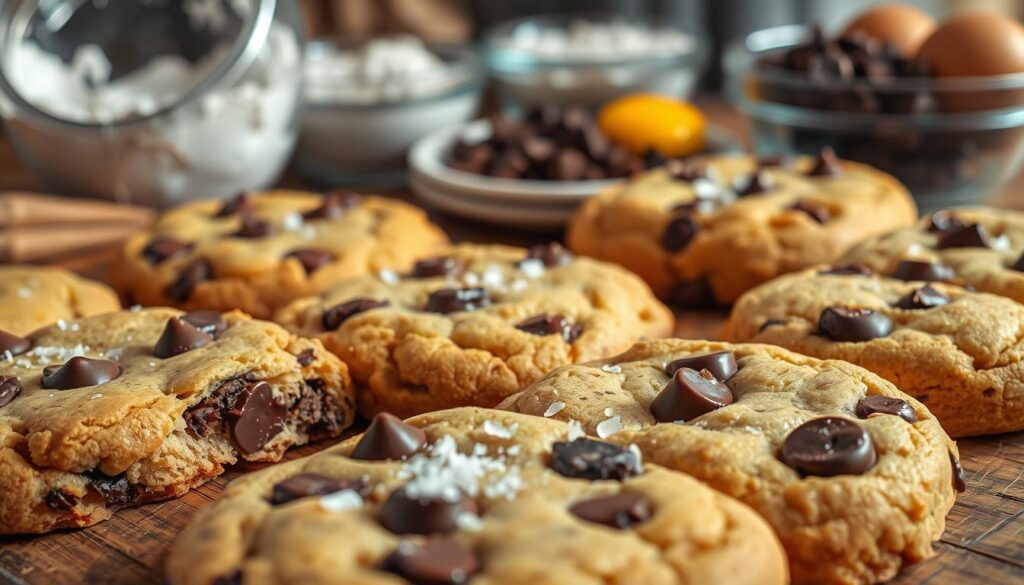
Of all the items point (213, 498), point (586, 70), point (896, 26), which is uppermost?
point (896, 26)

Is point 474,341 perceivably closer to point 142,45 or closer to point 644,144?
point 644,144

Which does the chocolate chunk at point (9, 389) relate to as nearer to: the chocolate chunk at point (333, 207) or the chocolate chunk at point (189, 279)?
the chocolate chunk at point (189, 279)

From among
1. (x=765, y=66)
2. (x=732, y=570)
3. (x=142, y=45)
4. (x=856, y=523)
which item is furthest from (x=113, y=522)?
(x=765, y=66)

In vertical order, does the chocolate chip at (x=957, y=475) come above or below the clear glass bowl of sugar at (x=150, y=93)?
below

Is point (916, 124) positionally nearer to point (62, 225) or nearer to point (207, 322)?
point (207, 322)

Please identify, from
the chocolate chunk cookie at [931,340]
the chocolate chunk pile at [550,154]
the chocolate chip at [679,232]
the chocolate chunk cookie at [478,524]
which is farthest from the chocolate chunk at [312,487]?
the chocolate chunk pile at [550,154]

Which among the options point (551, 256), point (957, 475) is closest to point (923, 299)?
point (957, 475)

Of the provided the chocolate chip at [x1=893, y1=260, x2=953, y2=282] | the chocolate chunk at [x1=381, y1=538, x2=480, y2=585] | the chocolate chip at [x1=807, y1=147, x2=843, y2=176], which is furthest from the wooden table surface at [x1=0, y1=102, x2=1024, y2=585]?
the chocolate chip at [x1=807, y1=147, x2=843, y2=176]
